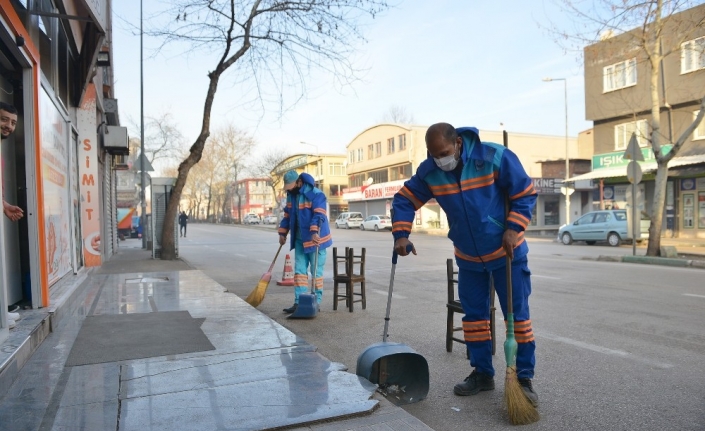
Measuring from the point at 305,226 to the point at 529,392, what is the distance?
4.00 m

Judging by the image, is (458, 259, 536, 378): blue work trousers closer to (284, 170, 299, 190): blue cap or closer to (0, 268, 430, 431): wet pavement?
(0, 268, 430, 431): wet pavement

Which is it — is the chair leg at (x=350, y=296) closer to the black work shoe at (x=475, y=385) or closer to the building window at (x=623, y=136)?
the black work shoe at (x=475, y=385)

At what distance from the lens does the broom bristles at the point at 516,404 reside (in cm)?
346

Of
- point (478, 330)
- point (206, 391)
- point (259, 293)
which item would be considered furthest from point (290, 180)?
point (478, 330)

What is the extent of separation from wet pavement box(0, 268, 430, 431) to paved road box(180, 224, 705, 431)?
0.48m

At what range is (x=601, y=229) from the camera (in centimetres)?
2211

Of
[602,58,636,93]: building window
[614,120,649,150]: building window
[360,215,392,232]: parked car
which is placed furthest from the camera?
[360,215,392,232]: parked car

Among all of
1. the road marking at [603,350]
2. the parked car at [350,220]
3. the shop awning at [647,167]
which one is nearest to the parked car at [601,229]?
the shop awning at [647,167]

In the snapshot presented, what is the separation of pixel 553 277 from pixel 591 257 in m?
5.90

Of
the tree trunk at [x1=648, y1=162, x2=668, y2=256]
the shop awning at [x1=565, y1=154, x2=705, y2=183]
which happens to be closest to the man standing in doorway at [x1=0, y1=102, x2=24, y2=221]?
the tree trunk at [x1=648, y1=162, x2=668, y2=256]

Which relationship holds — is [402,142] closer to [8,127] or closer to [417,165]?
[417,165]

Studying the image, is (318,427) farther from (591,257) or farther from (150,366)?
(591,257)

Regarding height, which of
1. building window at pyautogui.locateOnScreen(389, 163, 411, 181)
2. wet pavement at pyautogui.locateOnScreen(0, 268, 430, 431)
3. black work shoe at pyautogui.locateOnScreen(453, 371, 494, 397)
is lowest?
black work shoe at pyautogui.locateOnScreen(453, 371, 494, 397)

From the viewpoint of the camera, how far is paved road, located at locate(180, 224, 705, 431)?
3660 millimetres
